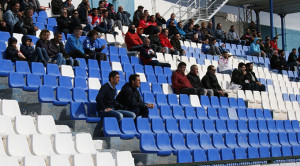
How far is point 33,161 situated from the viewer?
5527mm

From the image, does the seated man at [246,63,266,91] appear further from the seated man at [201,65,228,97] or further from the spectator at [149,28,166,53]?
the spectator at [149,28,166,53]

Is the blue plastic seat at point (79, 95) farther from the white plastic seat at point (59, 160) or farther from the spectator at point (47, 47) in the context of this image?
the white plastic seat at point (59, 160)

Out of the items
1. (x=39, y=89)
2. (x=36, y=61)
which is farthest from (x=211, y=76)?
(x=39, y=89)

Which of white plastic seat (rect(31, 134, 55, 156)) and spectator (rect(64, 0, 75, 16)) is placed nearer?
white plastic seat (rect(31, 134, 55, 156))

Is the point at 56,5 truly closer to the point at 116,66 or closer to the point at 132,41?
the point at 132,41

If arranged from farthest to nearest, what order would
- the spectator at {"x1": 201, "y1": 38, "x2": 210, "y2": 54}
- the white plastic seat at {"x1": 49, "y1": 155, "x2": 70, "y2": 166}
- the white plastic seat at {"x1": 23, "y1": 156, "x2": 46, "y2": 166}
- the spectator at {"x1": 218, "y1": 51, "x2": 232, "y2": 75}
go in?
the spectator at {"x1": 201, "y1": 38, "x2": 210, "y2": 54} → the spectator at {"x1": 218, "y1": 51, "x2": 232, "y2": 75} → the white plastic seat at {"x1": 49, "y1": 155, "x2": 70, "y2": 166} → the white plastic seat at {"x1": 23, "y1": 156, "x2": 46, "y2": 166}

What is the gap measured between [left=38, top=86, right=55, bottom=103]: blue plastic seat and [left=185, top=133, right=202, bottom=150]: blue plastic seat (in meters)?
2.19

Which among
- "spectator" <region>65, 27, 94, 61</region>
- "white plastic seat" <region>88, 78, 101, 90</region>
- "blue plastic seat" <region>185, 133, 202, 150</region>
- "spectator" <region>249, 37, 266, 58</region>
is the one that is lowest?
"blue plastic seat" <region>185, 133, 202, 150</region>

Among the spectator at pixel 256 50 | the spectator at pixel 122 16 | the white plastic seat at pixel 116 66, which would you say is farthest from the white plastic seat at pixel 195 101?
the spectator at pixel 256 50

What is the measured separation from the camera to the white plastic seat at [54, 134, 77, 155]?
6430 millimetres

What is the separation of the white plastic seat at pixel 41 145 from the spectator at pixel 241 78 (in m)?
7.47

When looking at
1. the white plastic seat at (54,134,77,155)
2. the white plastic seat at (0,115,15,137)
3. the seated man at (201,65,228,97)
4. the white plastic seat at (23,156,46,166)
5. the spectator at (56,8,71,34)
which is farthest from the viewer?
the spectator at (56,8,71,34)

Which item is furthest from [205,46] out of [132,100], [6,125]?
[6,125]

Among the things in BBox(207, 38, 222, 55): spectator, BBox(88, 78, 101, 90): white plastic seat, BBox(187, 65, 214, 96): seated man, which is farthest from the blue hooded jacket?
BBox(88, 78, 101, 90): white plastic seat
